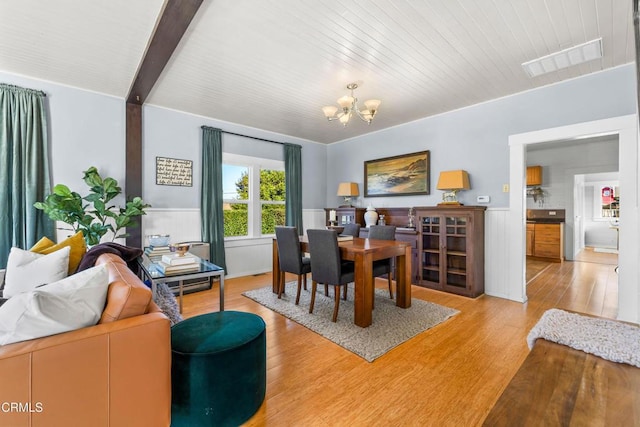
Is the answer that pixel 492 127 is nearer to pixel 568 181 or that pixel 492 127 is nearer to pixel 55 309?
pixel 568 181

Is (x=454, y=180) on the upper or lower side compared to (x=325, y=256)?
upper

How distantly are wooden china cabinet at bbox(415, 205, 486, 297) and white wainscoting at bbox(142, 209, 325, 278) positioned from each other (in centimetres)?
245

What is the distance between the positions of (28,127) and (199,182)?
1.86 metres

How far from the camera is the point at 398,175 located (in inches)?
186

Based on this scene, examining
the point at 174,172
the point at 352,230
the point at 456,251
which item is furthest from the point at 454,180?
the point at 174,172

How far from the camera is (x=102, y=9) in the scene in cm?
201

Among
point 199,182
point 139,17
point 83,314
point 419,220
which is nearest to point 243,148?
point 199,182

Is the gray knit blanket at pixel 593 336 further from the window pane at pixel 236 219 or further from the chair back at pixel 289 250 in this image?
the window pane at pixel 236 219

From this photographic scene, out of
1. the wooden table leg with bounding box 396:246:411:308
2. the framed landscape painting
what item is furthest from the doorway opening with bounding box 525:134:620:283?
the wooden table leg with bounding box 396:246:411:308

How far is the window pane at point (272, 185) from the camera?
5117mm

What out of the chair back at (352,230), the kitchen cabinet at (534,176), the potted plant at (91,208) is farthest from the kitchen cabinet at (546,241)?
the potted plant at (91,208)

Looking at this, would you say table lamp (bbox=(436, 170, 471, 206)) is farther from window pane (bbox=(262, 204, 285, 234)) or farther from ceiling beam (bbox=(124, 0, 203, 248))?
ceiling beam (bbox=(124, 0, 203, 248))

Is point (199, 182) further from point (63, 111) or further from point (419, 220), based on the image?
point (419, 220)

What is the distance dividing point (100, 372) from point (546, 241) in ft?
25.2
